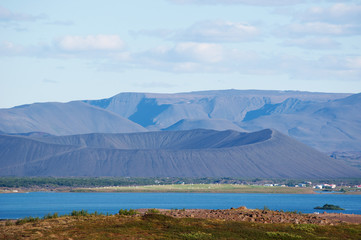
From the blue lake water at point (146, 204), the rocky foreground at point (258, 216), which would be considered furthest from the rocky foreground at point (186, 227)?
the blue lake water at point (146, 204)

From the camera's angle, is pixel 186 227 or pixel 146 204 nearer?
pixel 186 227

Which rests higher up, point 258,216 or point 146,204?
point 258,216

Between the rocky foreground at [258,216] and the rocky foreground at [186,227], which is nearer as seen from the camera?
the rocky foreground at [186,227]

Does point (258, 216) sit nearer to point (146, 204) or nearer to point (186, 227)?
point (186, 227)

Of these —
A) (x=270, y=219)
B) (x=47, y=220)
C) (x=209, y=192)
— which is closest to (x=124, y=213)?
(x=47, y=220)

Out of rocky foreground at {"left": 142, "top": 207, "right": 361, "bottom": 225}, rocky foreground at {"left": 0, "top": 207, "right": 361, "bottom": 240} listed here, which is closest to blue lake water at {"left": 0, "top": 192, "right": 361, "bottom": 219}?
rocky foreground at {"left": 142, "top": 207, "right": 361, "bottom": 225}

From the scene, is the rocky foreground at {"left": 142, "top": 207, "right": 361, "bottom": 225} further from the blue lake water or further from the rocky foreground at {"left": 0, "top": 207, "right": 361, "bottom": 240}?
the blue lake water

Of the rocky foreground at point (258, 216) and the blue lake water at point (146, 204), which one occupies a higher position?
the rocky foreground at point (258, 216)

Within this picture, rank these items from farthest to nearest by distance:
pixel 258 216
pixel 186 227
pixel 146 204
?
pixel 146 204 < pixel 258 216 < pixel 186 227

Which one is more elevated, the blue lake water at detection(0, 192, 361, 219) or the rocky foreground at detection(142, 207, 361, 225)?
the rocky foreground at detection(142, 207, 361, 225)

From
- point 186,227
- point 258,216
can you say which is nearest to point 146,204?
point 258,216

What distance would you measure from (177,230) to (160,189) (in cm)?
11974

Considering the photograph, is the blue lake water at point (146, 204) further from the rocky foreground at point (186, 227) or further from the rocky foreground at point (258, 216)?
the rocky foreground at point (186, 227)

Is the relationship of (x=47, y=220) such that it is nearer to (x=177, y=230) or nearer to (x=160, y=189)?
(x=177, y=230)
